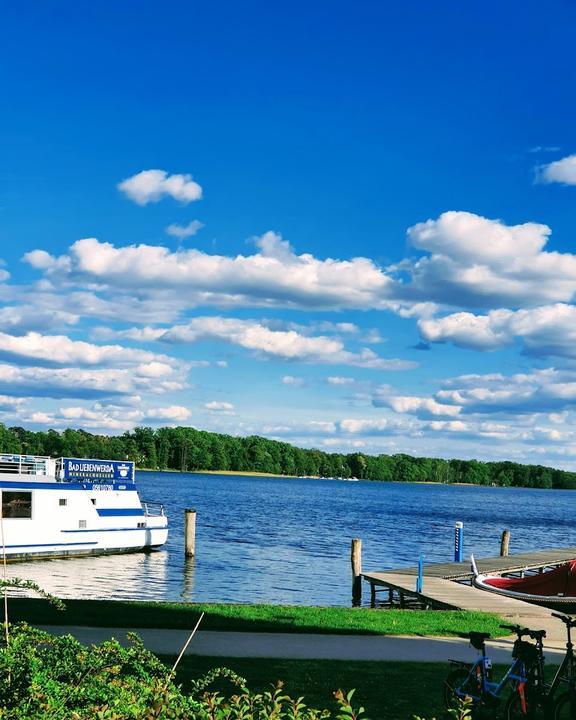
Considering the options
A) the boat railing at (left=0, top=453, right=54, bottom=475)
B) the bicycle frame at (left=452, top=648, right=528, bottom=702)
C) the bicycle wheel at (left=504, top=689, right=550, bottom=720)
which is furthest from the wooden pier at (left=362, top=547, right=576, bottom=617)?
the boat railing at (left=0, top=453, right=54, bottom=475)

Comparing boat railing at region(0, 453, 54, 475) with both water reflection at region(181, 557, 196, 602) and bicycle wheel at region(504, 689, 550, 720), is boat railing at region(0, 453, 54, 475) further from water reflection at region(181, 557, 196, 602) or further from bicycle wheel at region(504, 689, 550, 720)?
bicycle wheel at region(504, 689, 550, 720)

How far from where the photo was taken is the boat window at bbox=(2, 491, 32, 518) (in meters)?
37.8

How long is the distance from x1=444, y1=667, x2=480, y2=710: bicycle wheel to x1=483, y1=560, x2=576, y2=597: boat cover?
55.1 inches

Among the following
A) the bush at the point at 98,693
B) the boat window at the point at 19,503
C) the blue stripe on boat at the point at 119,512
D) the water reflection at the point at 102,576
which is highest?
the bush at the point at 98,693

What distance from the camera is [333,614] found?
19.9m

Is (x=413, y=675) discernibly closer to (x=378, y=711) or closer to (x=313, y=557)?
(x=378, y=711)

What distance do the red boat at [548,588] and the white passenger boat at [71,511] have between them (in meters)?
29.0

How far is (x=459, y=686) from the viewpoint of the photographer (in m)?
11.0

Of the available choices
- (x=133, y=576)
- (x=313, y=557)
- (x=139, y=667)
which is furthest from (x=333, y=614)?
(x=313, y=557)

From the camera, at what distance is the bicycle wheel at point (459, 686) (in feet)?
35.3

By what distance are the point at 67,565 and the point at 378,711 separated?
28.6 m

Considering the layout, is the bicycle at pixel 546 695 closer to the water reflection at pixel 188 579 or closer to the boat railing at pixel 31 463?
the water reflection at pixel 188 579

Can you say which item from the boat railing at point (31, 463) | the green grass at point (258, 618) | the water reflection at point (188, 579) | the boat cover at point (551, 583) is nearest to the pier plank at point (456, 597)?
the green grass at point (258, 618)

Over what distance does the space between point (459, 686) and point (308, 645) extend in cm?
536
